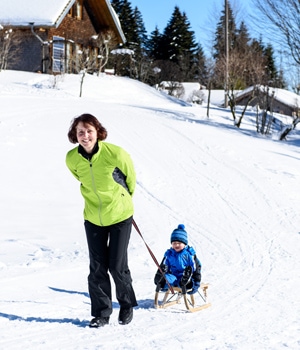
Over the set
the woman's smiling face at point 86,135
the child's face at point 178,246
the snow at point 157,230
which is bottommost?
the snow at point 157,230

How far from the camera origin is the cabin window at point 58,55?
99.5ft

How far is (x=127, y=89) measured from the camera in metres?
28.5

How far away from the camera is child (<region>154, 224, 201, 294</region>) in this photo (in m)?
4.86

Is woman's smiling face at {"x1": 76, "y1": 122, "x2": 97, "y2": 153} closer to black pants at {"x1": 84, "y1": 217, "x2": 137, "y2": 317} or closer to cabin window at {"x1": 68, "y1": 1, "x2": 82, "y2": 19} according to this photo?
black pants at {"x1": 84, "y1": 217, "x2": 137, "y2": 317}

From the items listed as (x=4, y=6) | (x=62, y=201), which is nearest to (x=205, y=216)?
(x=62, y=201)

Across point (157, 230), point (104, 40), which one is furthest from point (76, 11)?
point (157, 230)

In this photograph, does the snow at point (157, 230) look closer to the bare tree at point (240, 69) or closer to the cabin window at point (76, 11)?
the bare tree at point (240, 69)

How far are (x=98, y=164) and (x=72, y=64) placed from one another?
28117 millimetres

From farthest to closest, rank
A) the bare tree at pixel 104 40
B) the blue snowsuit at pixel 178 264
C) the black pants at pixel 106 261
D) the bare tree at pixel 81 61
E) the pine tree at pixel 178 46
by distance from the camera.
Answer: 1. the pine tree at pixel 178 46
2. the bare tree at pixel 104 40
3. the bare tree at pixel 81 61
4. the blue snowsuit at pixel 178 264
5. the black pants at pixel 106 261

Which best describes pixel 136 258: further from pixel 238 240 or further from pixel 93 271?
pixel 93 271

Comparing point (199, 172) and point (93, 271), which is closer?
point (93, 271)

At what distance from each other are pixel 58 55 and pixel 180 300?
2767 centimetres

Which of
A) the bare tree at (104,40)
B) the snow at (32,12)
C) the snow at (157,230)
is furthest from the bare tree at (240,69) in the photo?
the snow at (32,12)

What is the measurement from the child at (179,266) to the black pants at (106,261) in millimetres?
712
